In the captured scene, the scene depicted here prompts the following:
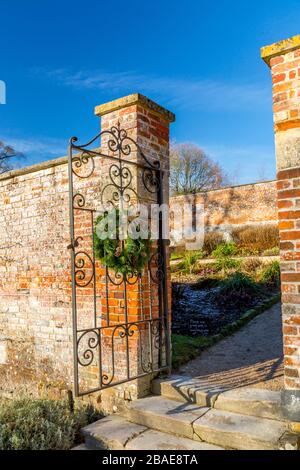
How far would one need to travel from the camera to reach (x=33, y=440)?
3.35 metres

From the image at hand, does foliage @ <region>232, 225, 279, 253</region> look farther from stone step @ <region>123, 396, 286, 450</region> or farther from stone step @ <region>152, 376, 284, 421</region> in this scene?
stone step @ <region>123, 396, 286, 450</region>

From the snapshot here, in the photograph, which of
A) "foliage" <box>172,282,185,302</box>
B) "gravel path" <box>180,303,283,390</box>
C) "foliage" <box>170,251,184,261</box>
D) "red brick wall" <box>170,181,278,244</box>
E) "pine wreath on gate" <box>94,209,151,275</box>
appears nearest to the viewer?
"pine wreath on gate" <box>94,209,151,275</box>

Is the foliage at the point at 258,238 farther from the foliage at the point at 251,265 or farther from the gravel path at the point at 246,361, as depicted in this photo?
the gravel path at the point at 246,361

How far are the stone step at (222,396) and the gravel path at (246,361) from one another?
21 centimetres

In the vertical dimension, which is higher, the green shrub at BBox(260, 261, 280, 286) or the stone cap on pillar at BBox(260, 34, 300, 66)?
the stone cap on pillar at BBox(260, 34, 300, 66)

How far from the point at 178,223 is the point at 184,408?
1469 cm

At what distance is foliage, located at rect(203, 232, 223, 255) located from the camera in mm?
14555

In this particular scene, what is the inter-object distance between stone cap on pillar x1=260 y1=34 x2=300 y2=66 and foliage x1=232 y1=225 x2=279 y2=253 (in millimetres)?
10757

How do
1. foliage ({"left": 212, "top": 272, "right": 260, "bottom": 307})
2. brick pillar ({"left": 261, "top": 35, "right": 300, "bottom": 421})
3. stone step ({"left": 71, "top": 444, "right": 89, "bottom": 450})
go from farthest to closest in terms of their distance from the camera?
foliage ({"left": 212, "top": 272, "right": 260, "bottom": 307}) → stone step ({"left": 71, "top": 444, "right": 89, "bottom": 450}) → brick pillar ({"left": 261, "top": 35, "right": 300, "bottom": 421})

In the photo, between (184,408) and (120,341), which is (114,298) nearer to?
(120,341)

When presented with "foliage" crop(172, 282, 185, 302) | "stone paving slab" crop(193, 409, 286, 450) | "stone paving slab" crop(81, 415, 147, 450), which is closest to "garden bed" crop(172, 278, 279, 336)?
"foliage" crop(172, 282, 185, 302)

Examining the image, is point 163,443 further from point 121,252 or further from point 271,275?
point 271,275

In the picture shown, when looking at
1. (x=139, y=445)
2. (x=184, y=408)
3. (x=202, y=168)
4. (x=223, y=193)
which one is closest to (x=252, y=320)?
(x=184, y=408)

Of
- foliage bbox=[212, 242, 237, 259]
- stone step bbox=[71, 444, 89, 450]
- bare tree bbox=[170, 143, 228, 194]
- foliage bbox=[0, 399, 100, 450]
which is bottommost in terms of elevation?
stone step bbox=[71, 444, 89, 450]
